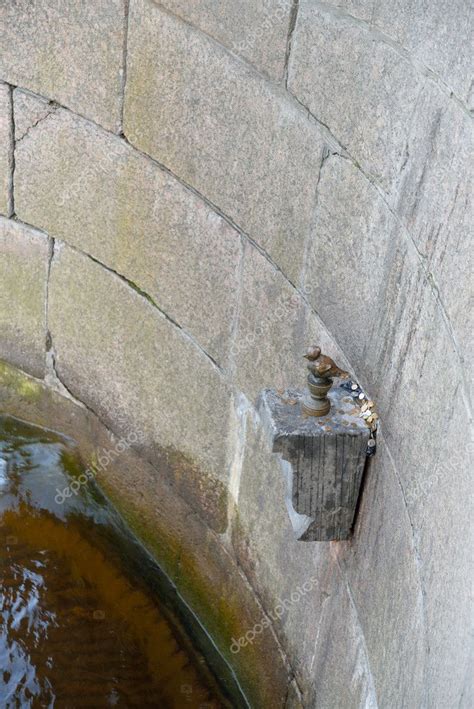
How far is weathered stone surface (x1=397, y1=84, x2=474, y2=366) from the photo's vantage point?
1946 mm

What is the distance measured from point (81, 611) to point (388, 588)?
206 cm

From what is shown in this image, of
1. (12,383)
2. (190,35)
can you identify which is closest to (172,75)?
(190,35)

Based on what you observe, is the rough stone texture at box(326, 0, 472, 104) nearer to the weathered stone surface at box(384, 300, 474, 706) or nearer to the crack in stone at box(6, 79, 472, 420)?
the crack in stone at box(6, 79, 472, 420)

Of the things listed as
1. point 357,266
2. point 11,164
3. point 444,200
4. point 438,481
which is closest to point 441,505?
point 438,481

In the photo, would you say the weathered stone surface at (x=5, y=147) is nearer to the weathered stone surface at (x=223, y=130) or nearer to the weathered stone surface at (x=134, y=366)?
the weathered stone surface at (x=134, y=366)

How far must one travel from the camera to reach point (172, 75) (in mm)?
3566

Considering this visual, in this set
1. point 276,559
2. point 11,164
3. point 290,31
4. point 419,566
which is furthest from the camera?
point 11,164

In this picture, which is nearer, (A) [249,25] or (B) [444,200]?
(B) [444,200]

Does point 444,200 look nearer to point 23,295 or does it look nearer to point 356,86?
point 356,86

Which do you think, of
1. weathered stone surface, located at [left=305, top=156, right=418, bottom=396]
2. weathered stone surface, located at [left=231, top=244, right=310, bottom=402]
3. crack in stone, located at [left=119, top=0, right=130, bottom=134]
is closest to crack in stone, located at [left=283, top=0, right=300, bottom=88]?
weathered stone surface, located at [left=305, top=156, right=418, bottom=396]

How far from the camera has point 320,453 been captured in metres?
2.56

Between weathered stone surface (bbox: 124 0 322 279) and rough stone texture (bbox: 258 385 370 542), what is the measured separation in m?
0.59

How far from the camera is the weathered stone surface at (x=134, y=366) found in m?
3.95

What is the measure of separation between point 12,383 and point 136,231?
130 centimetres
